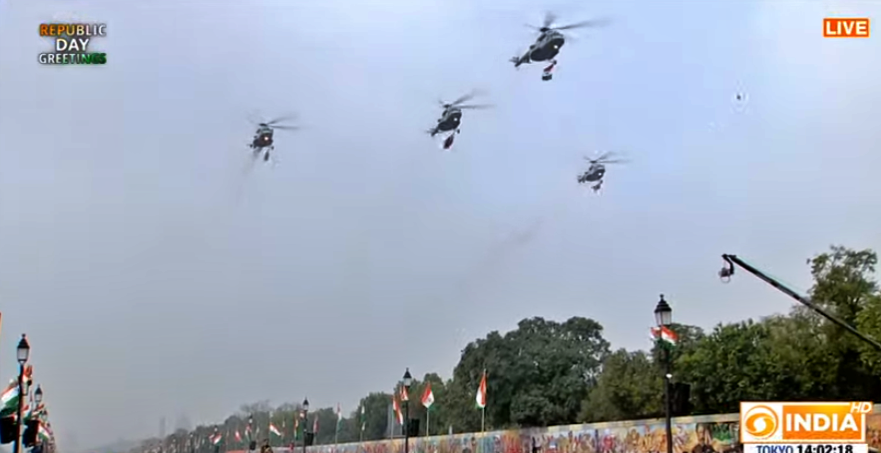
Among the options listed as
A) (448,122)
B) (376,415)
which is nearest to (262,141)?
(448,122)

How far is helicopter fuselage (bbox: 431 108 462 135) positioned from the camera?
36.0 m

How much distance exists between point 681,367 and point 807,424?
162 ft

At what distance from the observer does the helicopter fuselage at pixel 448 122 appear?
36.0 metres

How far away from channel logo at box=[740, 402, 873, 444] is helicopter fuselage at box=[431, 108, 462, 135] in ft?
56.4

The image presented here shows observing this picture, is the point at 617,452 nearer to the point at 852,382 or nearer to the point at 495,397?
Answer: the point at 852,382

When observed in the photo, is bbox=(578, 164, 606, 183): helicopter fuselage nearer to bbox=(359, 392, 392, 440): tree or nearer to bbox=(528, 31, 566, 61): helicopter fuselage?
bbox=(528, 31, 566, 61): helicopter fuselage

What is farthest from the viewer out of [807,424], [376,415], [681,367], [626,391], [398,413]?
[376,415]

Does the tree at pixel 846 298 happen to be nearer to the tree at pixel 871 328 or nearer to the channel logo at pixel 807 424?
the tree at pixel 871 328

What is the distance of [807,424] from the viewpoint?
21.4 meters

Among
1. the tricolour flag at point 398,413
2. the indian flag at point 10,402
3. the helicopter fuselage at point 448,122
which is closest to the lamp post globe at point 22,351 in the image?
the indian flag at point 10,402

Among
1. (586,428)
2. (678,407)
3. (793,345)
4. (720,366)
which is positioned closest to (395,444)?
(586,428)

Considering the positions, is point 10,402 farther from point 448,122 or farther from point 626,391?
point 626,391

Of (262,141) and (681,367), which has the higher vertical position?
(262,141)

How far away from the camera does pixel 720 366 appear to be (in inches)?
2591
